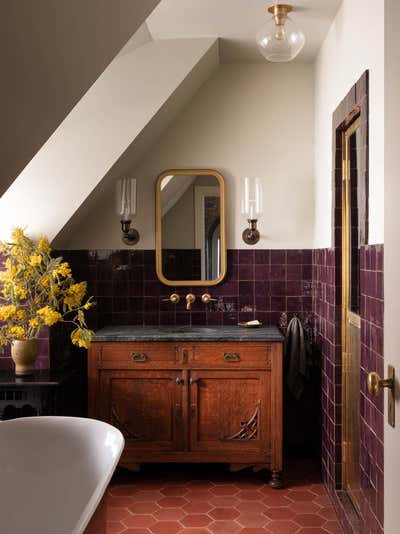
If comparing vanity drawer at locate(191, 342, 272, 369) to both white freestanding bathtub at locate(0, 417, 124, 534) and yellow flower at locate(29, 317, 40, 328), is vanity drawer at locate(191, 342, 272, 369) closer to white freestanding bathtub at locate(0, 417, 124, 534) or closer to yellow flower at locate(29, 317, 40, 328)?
yellow flower at locate(29, 317, 40, 328)

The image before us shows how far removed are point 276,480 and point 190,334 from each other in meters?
1.07

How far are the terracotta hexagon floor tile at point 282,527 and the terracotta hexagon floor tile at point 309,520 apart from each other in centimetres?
5

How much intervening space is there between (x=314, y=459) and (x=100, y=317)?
1.86m

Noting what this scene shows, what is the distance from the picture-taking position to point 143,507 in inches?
147

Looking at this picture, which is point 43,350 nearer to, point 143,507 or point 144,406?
point 144,406

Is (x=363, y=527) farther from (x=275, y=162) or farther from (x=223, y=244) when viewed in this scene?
(x=275, y=162)

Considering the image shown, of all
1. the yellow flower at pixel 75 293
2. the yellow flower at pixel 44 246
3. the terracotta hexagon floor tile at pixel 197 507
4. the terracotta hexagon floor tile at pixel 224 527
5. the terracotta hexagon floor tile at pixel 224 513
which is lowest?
the terracotta hexagon floor tile at pixel 224 527

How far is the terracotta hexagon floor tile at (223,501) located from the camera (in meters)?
3.78

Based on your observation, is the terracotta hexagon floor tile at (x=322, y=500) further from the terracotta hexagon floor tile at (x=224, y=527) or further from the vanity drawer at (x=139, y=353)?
the vanity drawer at (x=139, y=353)

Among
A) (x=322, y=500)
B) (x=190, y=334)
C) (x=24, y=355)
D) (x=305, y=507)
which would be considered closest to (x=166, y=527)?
(x=305, y=507)

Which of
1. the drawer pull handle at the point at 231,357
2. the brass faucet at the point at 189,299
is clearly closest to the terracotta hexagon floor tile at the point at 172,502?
the drawer pull handle at the point at 231,357

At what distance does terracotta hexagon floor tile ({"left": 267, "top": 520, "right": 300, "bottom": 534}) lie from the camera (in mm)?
3414

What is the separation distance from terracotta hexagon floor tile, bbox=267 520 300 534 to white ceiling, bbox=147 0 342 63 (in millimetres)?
2884

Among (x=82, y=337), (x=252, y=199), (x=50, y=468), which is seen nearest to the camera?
(x=50, y=468)
